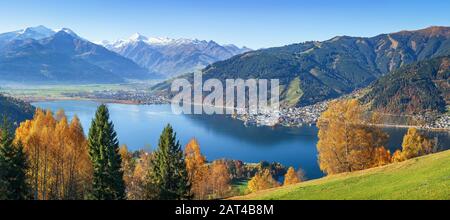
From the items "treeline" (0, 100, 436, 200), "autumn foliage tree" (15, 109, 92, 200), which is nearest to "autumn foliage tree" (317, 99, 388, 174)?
"treeline" (0, 100, 436, 200)

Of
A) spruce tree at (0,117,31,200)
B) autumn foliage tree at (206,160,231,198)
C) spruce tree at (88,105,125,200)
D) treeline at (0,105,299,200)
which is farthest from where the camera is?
autumn foliage tree at (206,160,231,198)

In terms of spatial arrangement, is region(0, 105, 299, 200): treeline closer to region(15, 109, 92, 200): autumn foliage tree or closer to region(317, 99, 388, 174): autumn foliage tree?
region(15, 109, 92, 200): autumn foliage tree

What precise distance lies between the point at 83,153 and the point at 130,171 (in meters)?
17.6

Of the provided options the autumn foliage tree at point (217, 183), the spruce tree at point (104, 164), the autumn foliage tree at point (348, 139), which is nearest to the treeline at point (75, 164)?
the spruce tree at point (104, 164)

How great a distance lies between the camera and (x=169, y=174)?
151 ft

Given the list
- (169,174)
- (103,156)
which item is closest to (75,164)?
(103,156)

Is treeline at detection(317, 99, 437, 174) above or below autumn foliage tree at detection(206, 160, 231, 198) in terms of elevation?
above

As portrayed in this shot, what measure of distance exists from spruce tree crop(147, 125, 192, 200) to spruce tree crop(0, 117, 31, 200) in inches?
498

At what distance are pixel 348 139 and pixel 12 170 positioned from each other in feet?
113

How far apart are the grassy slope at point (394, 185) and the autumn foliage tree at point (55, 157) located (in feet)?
86.9

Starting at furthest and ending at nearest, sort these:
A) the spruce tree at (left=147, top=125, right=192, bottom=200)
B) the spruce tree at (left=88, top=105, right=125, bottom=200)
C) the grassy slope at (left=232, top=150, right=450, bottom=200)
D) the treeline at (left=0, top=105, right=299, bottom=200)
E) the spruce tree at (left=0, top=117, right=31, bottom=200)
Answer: the spruce tree at (left=147, top=125, right=192, bottom=200) → the spruce tree at (left=88, top=105, right=125, bottom=200) → the treeline at (left=0, top=105, right=299, bottom=200) → the spruce tree at (left=0, top=117, right=31, bottom=200) → the grassy slope at (left=232, top=150, right=450, bottom=200)

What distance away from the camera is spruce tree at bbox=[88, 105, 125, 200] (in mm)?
44156

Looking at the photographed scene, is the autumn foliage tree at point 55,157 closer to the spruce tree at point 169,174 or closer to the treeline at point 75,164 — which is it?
Answer: the treeline at point 75,164
